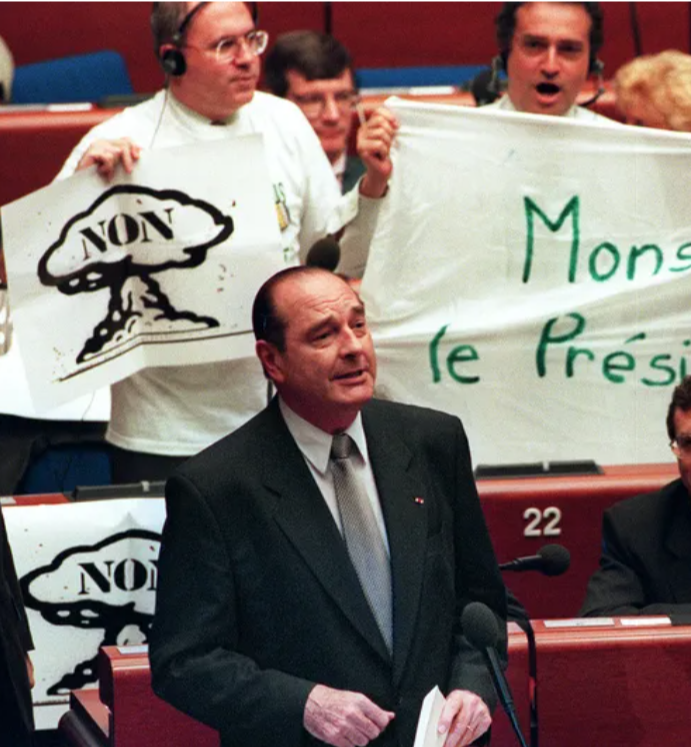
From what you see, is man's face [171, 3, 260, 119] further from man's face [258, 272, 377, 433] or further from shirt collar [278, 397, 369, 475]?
shirt collar [278, 397, 369, 475]

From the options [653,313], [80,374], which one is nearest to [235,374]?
[80,374]

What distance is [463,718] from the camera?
9.00 ft

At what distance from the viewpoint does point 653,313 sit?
4.40m

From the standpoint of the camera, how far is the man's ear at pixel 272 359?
2.99 metres

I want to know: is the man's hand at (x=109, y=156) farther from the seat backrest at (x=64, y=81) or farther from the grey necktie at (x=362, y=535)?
the seat backrest at (x=64, y=81)

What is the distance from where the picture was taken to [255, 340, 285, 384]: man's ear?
2994 millimetres

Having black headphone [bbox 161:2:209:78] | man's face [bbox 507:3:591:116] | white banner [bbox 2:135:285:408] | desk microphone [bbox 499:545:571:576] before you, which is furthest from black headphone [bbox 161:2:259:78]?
desk microphone [bbox 499:545:571:576]

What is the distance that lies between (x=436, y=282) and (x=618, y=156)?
56 centimetres

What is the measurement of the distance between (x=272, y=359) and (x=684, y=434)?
1137 millimetres

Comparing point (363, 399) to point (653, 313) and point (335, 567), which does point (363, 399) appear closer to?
point (335, 567)

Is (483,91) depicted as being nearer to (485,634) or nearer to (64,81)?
(64,81)

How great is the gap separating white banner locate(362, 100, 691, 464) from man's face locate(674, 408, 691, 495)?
26.4 inches

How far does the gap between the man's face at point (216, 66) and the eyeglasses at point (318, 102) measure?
1637 mm

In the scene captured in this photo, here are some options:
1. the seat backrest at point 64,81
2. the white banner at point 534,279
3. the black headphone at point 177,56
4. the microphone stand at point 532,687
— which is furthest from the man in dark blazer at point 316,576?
the seat backrest at point 64,81
